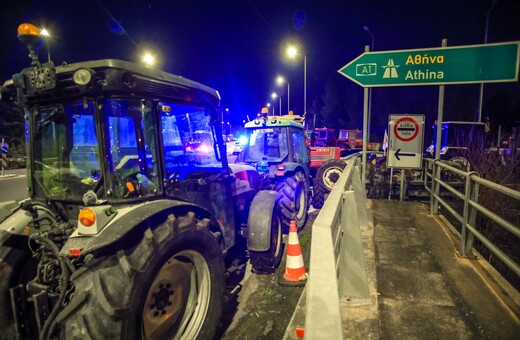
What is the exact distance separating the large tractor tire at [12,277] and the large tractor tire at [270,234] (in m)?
2.65

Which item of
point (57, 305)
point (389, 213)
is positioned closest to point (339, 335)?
point (57, 305)

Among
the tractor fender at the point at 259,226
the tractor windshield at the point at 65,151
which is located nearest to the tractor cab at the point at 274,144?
the tractor fender at the point at 259,226

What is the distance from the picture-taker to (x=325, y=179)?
30.1ft

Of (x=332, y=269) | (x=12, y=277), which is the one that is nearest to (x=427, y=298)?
(x=332, y=269)

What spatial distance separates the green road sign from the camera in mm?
5547

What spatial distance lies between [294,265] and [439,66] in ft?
15.8

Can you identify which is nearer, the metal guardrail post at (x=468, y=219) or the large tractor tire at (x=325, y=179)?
the metal guardrail post at (x=468, y=219)

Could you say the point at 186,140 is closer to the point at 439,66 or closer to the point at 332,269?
the point at 332,269

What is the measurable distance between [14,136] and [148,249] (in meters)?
32.3

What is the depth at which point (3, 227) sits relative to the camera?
3.11m

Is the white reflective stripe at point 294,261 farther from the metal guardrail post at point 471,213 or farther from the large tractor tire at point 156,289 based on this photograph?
the metal guardrail post at point 471,213

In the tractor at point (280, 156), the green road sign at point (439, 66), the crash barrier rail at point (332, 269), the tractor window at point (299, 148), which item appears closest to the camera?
the crash barrier rail at point (332, 269)

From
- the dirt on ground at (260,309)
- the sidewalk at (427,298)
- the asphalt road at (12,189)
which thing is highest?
the sidewalk at (427,298)

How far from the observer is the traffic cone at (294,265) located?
4.48 metres
